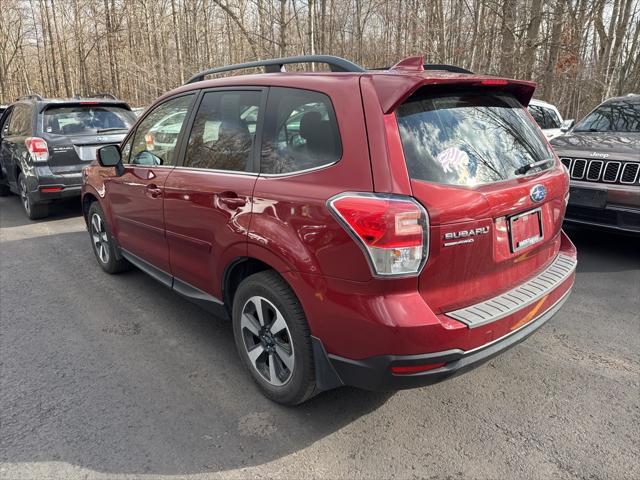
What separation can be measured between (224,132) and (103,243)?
8.47ft

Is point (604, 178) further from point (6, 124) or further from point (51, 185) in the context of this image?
point (6, 124)

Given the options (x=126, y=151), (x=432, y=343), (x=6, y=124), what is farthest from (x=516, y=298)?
(x=6, y=124)

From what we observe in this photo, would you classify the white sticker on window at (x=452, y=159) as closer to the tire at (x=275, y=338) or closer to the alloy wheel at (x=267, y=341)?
the tire at (x=275, y=338)

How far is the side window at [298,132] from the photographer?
7.79 ft

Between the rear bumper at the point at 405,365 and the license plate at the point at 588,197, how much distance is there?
131 inches

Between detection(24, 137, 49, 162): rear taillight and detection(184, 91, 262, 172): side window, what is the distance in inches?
183

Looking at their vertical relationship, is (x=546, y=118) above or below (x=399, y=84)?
below

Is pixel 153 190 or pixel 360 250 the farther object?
pixel 153 190

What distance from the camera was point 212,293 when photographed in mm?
3154

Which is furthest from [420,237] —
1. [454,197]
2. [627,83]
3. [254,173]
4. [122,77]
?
[122,77]

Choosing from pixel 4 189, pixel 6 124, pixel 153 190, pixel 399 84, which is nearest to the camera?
pixel 399 84

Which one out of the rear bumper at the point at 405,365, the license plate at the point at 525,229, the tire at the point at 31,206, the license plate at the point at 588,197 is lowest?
the tire at the point at 31,206

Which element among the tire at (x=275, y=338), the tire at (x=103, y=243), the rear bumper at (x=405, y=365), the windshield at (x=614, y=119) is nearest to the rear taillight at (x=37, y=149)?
the tire at (x=103, y=243)

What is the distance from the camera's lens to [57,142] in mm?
6887
